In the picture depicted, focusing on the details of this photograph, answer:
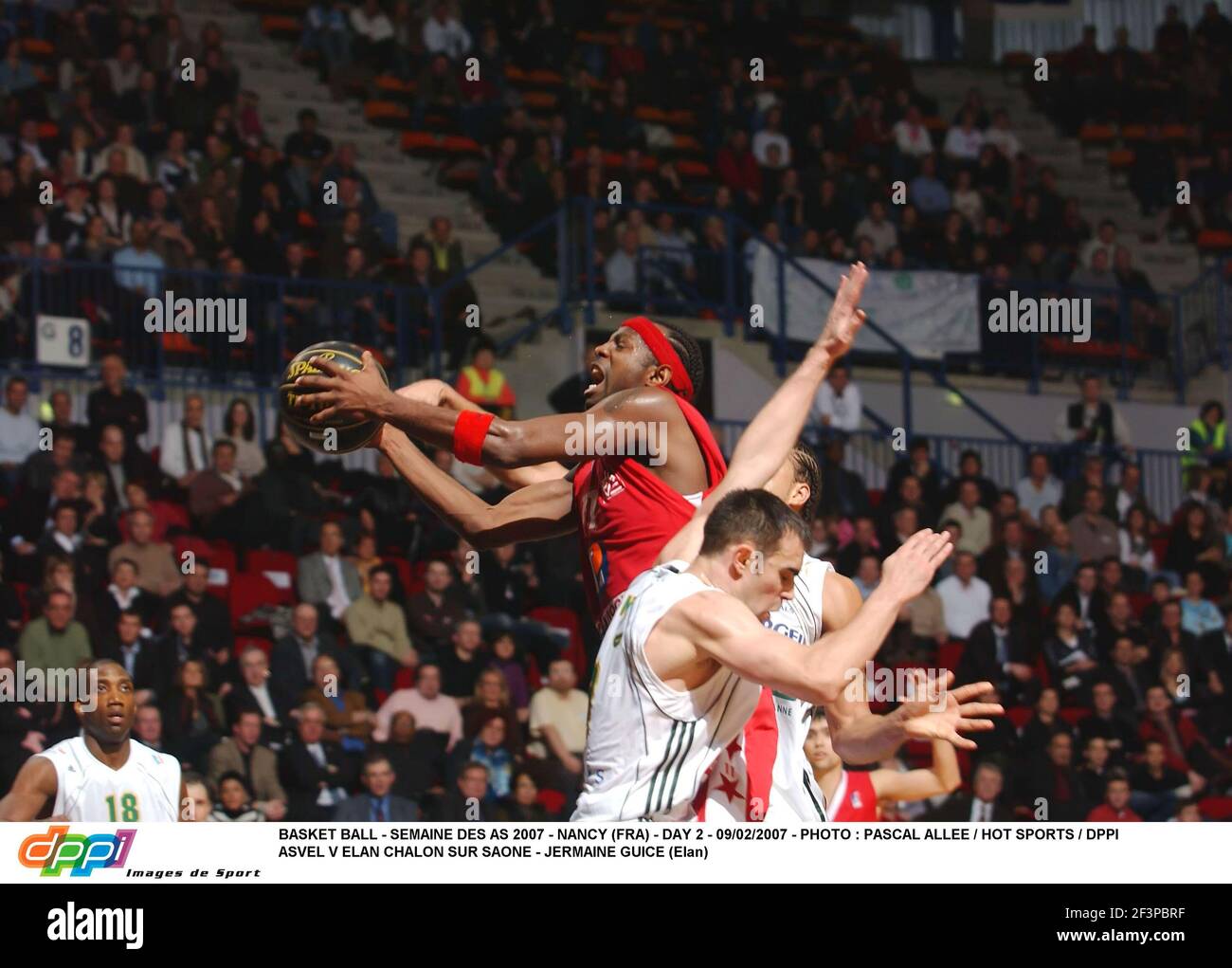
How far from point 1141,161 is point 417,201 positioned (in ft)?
28.0

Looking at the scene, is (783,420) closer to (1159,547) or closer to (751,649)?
(751,649)

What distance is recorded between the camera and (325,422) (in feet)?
20.0

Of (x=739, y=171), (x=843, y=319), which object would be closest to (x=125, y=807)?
(x=843, y=319)

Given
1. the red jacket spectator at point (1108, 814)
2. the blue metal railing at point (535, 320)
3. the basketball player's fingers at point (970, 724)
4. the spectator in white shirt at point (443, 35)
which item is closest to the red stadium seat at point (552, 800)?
the red jacket spectator at point (1108, 814)

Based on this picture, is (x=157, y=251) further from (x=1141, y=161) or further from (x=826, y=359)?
(x=1141, y=161)

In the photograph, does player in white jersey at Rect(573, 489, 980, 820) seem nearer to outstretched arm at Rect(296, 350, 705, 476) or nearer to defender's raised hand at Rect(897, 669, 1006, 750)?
defender's raised hand at Rect(897, 669, 1006, 750)

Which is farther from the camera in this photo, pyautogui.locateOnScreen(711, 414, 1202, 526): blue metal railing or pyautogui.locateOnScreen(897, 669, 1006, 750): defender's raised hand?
pyautogui.locateOnScreen(711, 414, 1202, 526): blue metal railing

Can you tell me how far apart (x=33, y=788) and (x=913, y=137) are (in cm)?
1482

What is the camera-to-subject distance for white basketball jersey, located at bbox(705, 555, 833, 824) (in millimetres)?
5629

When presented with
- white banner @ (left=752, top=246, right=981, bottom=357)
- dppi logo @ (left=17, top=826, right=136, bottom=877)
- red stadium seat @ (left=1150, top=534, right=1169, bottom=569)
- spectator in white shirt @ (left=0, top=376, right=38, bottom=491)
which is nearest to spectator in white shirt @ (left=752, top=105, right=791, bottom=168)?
white banner @ (left=752, top=246, right=981, bottom=357)

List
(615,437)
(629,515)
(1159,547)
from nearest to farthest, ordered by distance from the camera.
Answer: (615,437)
(629,515)
(1159,547)

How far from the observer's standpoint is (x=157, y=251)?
49.6 ft

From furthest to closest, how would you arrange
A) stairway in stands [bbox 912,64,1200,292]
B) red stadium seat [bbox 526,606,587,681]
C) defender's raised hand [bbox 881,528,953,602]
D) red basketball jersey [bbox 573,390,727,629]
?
1. stairway in stands [bbox 912,64,1200,292]
2. red stadium seat [bbox 526,606,587,681]
3. red basketball jersey [bbox 573,390,727,629]
4. defender's raised hand [bbox 881,528,953,602]

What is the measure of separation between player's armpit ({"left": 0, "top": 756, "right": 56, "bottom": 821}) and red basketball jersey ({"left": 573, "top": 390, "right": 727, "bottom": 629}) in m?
2.73
